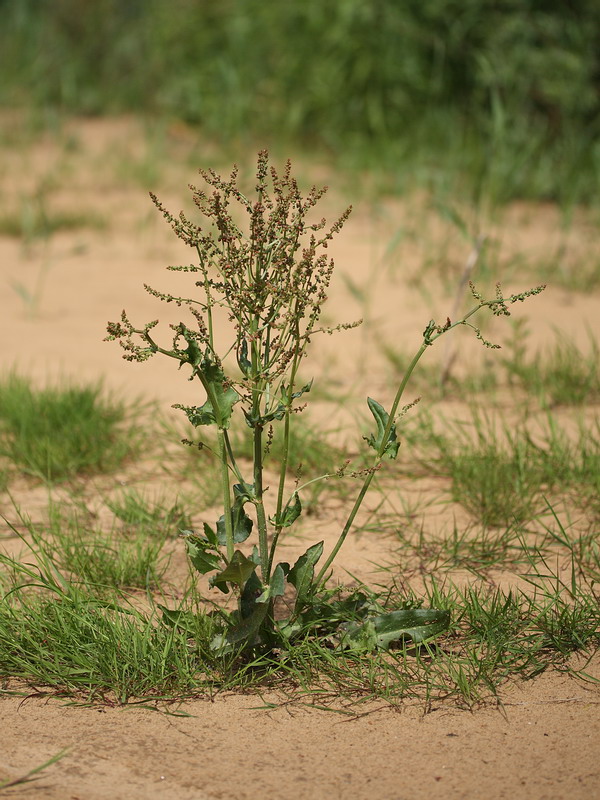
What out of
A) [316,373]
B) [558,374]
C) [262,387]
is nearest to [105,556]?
[262,387]

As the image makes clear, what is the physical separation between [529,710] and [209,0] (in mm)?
5810

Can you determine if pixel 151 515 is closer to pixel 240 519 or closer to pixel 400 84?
pixel 240 519

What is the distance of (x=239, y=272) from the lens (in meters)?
2.17

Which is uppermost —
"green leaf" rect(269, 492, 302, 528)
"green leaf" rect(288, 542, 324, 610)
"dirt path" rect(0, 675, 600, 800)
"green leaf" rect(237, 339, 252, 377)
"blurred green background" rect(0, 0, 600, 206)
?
"blurred green background" rect(0, 0, 600, 206)

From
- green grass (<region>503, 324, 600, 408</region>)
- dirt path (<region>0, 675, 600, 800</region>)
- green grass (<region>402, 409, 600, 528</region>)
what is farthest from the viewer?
green grass (<region>503, 324, 600, 408</region>)

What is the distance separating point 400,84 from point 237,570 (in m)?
4.57

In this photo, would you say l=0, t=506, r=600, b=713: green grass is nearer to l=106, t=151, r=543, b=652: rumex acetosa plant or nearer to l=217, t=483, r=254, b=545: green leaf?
l=106, t=151, r=543, b=652: rumex acetosa plant

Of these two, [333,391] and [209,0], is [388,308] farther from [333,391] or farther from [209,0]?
[209,0]

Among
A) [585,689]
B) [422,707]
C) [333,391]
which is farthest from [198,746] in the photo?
[333,391]

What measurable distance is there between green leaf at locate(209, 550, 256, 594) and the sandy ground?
0.83 ft

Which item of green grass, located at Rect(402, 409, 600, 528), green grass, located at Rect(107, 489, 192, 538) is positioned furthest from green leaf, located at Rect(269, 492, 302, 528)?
green grass, located at Rect(402, 409, 600, 528)

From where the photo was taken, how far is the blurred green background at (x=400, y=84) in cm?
576

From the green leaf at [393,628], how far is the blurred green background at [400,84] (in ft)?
10.7

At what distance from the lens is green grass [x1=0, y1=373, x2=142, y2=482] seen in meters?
3.30
